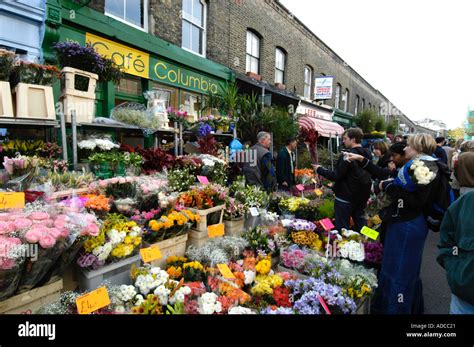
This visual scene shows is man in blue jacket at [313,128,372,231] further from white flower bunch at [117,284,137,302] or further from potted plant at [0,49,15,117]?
potted plant at [0,49,15,117]

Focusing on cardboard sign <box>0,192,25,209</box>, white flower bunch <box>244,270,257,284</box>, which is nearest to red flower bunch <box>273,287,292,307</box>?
white flower bunch <box>244,270,257,284</box>

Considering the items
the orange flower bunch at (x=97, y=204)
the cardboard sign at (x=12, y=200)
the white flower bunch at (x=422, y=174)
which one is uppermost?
the white flower bunch at (x=422, y=174)

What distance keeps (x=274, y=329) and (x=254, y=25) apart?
10.6m

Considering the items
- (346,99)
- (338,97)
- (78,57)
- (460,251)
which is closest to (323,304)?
(460,251)

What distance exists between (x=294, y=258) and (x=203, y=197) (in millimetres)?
1262

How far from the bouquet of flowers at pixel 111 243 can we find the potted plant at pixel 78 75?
6.46 feet

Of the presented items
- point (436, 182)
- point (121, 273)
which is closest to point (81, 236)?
point (121, 273)

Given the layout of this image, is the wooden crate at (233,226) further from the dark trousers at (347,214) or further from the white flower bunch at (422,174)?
the white flower bunch at (422,174)

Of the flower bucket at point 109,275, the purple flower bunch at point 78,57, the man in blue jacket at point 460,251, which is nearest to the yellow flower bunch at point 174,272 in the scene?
the flower bucket at point 109,275

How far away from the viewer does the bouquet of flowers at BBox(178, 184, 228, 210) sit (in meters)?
3.35

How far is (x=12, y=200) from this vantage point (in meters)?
2.15

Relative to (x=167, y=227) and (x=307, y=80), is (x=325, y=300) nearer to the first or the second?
(x=167, y=227)

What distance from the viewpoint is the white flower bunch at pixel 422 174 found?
268cm

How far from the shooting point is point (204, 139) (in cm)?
528
